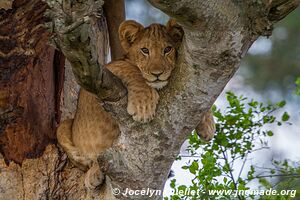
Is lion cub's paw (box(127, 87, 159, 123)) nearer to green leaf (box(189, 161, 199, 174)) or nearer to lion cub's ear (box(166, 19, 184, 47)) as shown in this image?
lion cub's ear (box(166, 19, 184, 47))

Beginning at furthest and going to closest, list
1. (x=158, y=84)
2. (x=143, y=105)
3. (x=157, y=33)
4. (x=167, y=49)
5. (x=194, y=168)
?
(x=194, y=168)
(x=157, y=33)
(x=167, y=49)
(x=158, y=84)
(x=143, y=105)

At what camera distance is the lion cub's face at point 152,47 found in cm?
364

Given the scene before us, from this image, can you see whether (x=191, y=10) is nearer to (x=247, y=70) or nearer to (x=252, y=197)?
(x=252, y=197)

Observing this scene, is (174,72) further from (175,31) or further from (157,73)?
(175,31)

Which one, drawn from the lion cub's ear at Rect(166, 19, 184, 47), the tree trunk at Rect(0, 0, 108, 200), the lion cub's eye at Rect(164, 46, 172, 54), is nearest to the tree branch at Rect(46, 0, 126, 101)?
the lion cub's eye at Rect(164, 46, 172, 54)

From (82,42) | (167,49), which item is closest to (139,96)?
(167,49)

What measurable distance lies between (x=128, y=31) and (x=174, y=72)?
0.64m

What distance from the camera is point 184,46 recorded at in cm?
330

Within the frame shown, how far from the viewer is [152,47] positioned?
388 centimetres

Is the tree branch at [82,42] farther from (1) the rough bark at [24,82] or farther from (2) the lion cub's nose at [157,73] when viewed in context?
(1) the rough bark at [24,82]

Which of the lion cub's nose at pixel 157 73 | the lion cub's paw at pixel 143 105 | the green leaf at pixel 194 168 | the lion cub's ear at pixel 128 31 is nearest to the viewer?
the lion cub's paw at pixel 143 105

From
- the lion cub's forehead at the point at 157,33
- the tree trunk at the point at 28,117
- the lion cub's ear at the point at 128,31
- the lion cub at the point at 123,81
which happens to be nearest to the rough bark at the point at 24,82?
the tree trunk at the point at 28,117

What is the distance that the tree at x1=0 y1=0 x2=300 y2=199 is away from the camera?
2.99 meters

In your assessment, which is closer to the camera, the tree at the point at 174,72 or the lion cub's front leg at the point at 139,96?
the tree at the point at 174,72
